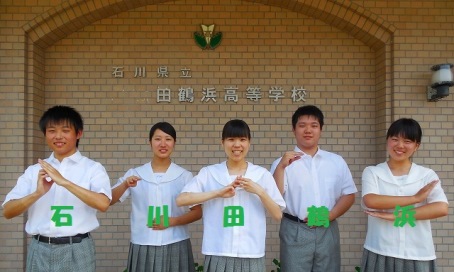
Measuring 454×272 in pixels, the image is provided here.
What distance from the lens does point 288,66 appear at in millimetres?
5742

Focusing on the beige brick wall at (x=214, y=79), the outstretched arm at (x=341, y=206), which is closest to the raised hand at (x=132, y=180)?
the outstretched arm at (x=341, y=206)

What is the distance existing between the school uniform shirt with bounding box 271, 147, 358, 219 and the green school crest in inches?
88.4

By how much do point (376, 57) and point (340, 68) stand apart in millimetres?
453

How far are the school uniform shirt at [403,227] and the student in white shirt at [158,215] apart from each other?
4.39ft

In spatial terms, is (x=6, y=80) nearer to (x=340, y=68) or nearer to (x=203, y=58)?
(x=203, y=58)

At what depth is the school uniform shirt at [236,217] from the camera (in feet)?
11.0

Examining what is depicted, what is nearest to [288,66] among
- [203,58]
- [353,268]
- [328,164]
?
[203,58]

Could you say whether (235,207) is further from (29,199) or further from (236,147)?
(29,199)

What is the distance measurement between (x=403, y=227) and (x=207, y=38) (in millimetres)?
3232

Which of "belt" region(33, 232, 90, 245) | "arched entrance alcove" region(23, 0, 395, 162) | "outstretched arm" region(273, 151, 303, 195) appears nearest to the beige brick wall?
"arched entrance alcove" region(23, 0, 395, 162)

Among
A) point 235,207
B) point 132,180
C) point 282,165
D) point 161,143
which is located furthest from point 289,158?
point 132,180

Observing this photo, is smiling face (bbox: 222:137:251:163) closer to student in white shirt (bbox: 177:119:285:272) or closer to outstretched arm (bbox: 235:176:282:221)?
student in white shirt (bbox: 177:119:285:272)

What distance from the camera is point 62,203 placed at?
3354mm

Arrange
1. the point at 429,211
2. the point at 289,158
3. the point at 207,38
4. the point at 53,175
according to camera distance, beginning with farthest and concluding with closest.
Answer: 1. the point at 207,38
2. the point at 289,158
3. the point at 429,211
4. the point at 53,175
